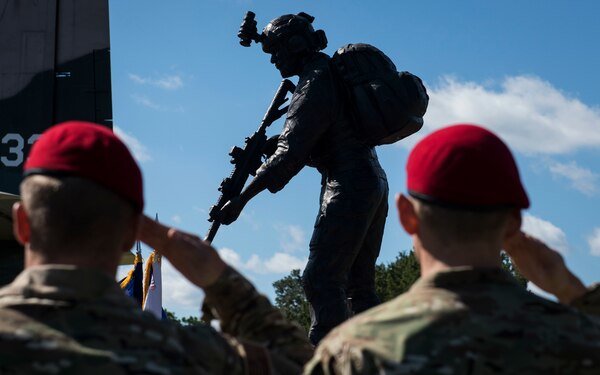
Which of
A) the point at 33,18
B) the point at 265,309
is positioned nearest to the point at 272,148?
the point at 265,309

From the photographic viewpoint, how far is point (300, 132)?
6922mm

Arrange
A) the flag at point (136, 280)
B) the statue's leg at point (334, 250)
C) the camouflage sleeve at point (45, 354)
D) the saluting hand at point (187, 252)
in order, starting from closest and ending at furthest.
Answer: the camouflage sleeve at point (45, 354) < the saluting hand at point (187, 252) < the statue's leg at point (334, 250) < the flag at point (136, 280)

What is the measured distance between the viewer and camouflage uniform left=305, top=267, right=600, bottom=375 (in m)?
2.12

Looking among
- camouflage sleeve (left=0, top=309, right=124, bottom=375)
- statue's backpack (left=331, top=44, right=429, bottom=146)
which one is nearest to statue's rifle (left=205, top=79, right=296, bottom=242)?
statue's backpack (left=331, top=44, right=429, bottom=146)

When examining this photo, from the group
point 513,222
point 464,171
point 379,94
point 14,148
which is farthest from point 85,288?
point 14,148

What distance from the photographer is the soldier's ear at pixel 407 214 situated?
90.8 inches

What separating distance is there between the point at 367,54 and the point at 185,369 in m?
5.35

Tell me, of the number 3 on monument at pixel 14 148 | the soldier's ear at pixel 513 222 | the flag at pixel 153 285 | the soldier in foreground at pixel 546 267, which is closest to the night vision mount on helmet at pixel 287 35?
the soldier in foreground at pixel 546 267

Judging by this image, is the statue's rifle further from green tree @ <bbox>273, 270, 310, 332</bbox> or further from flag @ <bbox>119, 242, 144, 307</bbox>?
green tree @ <bbox>273, 270, 310, 332</bbox>

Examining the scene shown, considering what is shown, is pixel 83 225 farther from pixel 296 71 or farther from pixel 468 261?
pixel 296 71

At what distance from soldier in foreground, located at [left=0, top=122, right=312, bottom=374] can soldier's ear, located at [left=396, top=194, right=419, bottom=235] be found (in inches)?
16.3

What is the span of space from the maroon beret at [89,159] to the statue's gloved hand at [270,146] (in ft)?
17.0

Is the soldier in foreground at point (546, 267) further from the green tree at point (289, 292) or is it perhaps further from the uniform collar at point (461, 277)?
the green tree at point (289, 292)

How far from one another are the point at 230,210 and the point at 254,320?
4633 mm
